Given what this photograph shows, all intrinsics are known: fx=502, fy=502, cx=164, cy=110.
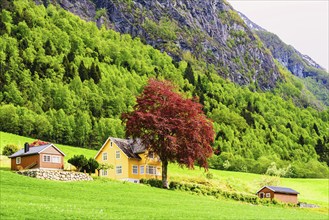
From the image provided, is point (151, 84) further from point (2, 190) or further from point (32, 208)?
point (32, 208)

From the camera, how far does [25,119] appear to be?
143 meters

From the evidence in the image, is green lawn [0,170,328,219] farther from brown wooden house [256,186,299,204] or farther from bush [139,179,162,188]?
brown wooden house [256,186,299,204]

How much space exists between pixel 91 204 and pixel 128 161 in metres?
44.4

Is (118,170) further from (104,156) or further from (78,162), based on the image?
(78,162)

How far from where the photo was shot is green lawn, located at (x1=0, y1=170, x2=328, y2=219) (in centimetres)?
3022

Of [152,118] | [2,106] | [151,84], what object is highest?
[2,106]

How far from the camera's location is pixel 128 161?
83.8 metres

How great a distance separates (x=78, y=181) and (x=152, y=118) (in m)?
15.2

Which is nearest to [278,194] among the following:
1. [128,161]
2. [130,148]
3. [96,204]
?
[130,148]

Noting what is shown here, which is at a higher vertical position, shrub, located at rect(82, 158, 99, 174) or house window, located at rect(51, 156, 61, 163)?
house window, located at rect(51, 156, 61, 163)

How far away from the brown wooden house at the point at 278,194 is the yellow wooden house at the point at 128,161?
19.0 meters

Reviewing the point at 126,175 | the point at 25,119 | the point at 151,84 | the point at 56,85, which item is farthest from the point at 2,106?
the point at 151,84

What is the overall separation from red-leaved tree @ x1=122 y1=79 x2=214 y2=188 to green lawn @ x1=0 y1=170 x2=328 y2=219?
10.6 metres

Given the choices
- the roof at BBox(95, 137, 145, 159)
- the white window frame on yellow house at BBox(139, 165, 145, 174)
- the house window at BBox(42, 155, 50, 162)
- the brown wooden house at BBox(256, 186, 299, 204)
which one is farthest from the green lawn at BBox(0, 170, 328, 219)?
the brown wooden house at BBox(256, 186, 299, 204)
